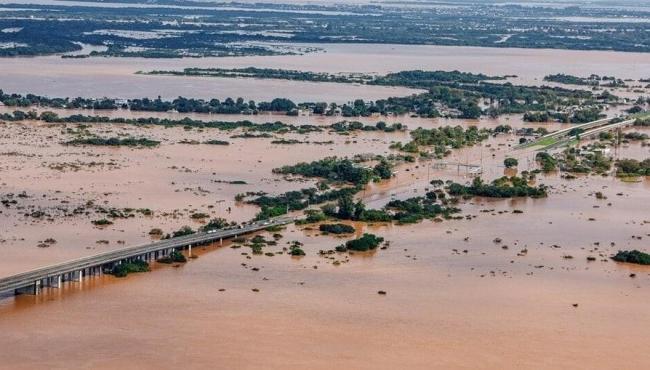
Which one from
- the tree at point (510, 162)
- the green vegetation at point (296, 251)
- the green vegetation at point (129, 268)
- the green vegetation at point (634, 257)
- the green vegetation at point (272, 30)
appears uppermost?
the green vegetation at point (129, 268)

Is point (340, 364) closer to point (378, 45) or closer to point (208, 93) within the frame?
point (208, 93)

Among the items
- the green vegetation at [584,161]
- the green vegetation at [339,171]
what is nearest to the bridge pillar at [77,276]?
the green vegetation at [339,171]

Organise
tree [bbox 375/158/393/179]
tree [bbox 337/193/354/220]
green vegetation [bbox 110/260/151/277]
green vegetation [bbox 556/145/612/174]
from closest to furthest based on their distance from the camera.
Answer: green vegetation [bbox 110/260/151/277] → tree [bbox 337/193/354/220] → tree [bbox 375/158/393/179] → green vegetation [bbox 556/145/612/174]

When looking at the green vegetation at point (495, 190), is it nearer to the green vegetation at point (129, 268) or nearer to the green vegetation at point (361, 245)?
the green vegetation at point (361, 245)

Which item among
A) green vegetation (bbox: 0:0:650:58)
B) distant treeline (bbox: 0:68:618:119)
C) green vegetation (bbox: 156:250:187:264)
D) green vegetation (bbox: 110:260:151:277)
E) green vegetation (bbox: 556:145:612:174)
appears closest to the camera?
green vegetation (bbox: 110:260:151:277)

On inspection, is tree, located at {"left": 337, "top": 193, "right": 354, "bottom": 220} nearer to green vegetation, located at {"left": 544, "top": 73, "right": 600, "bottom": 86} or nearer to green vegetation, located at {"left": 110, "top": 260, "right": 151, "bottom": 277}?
green vegetation, located at {"left": 110, "top": 260, "right": 151, "bottom": 277}

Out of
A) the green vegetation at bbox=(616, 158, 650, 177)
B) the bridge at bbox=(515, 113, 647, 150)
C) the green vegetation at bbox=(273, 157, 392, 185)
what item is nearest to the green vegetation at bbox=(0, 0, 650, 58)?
the bridge at bbox=(515, 113, 647, 150)

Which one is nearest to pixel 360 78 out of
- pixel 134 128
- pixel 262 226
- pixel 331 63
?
pixel 331 63
